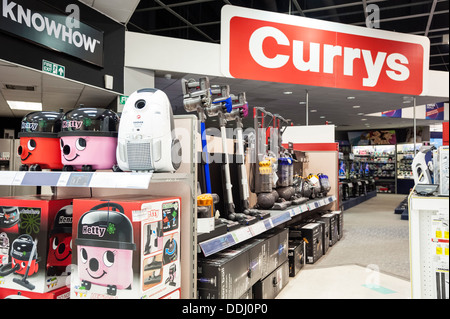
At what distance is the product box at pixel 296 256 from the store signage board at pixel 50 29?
3.26m

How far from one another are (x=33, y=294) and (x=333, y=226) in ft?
14.8

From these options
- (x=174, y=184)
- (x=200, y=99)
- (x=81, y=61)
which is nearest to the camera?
(x=174, y=184)

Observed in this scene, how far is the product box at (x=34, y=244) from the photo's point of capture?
1423mm

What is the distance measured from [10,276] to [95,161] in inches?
21.8

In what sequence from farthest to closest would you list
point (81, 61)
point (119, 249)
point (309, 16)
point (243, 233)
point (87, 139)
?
point (309, 16), point (81, 61), point (243, 233), point (87, 139), point (119, 249)

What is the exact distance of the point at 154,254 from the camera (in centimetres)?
134

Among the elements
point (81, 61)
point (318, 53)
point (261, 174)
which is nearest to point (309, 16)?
point (318, 53)

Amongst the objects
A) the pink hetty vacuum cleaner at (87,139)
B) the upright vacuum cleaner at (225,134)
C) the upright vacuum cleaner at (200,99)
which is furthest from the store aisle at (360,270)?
the pink hetty vacuum cleaner at (87,139)

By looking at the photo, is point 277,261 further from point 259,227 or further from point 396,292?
point 396,292

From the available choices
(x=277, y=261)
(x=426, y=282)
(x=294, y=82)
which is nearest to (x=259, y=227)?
(x=277, y=261)

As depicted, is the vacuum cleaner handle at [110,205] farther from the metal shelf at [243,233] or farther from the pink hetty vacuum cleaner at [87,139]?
the metal shelf at [243,233]

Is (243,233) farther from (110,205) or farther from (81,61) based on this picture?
(81,61)

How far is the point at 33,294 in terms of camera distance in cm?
141

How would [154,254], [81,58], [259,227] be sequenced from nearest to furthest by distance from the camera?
[154,254] < [259,227] < [81,58]
